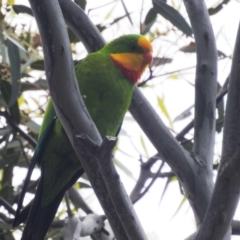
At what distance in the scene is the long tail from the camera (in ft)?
7.45

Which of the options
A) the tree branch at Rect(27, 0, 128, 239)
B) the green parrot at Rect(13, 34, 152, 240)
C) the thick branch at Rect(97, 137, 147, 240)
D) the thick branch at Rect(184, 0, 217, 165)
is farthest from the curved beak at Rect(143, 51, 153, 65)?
the thick branch at Rect(97, 137, 147, 240)

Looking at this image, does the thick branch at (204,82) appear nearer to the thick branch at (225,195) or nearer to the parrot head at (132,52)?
the thick branch at (225,195)

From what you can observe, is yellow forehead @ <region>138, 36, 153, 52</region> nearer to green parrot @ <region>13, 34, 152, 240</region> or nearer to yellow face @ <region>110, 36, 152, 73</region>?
yellow face @ <region>110, 36, 152, 73</region>

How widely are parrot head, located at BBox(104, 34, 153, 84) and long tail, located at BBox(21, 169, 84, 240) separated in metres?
0.56

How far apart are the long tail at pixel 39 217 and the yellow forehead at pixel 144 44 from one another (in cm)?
73

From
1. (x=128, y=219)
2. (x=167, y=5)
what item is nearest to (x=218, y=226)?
(x=128, y=219)

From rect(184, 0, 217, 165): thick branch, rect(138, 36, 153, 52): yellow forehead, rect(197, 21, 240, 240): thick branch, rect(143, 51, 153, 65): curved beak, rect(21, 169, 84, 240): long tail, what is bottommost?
rect(21, 169, 84, 240): long tail

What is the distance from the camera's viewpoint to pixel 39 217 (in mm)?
2355

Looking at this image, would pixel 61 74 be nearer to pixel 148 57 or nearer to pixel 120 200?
pixel 120 200

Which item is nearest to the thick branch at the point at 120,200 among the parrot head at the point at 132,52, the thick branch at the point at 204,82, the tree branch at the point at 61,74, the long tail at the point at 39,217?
the tree branch at the point at 61,74

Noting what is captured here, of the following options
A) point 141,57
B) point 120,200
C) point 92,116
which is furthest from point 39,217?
point 141,57

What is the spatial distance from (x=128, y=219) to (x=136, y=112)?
64 cm

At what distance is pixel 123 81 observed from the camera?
2.55 metres

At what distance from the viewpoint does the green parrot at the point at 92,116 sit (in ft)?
8.02
